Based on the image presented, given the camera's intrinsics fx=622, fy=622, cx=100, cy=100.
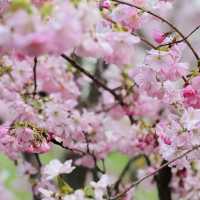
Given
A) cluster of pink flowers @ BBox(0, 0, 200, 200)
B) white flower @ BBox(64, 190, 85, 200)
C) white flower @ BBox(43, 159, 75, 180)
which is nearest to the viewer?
cluster of pink flowers @ BBox(0, 0, 200, 200)

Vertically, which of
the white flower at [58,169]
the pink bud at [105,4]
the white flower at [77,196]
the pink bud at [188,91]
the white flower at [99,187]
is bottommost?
the white flower at [77,196]

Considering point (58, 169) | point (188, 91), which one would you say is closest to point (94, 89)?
point (58, 169)

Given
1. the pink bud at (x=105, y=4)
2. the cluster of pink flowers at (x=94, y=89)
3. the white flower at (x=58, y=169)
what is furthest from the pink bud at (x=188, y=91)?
the white flower at (x=58, y=169)

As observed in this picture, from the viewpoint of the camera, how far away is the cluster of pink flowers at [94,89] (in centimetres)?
91

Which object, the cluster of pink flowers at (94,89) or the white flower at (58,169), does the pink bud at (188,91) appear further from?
the white flower at (58,169)

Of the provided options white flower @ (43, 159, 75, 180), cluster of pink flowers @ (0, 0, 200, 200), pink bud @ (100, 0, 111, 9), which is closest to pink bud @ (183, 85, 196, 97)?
cluster of pink flowers @ (0, 0, 200, 200)


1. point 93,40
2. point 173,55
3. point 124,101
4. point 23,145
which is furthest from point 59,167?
point 124,101

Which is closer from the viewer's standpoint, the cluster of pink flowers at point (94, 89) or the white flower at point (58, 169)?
the cluster of pink flowers at point (94, 89)

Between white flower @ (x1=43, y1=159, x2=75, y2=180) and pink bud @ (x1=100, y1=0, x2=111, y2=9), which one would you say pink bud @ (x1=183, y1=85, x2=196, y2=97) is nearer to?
pink bud @ (x1=100, y1=0, x2=111, y2=9)

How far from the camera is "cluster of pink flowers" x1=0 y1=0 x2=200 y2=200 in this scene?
0.91 m

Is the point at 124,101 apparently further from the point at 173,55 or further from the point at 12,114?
the point at 173,55

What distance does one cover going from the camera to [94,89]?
2.98 m

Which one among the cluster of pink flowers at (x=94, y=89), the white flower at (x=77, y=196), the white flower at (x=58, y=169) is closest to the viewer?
the cluster of pink flowers at (x=94, y=89)

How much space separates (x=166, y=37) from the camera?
1.46 meters
